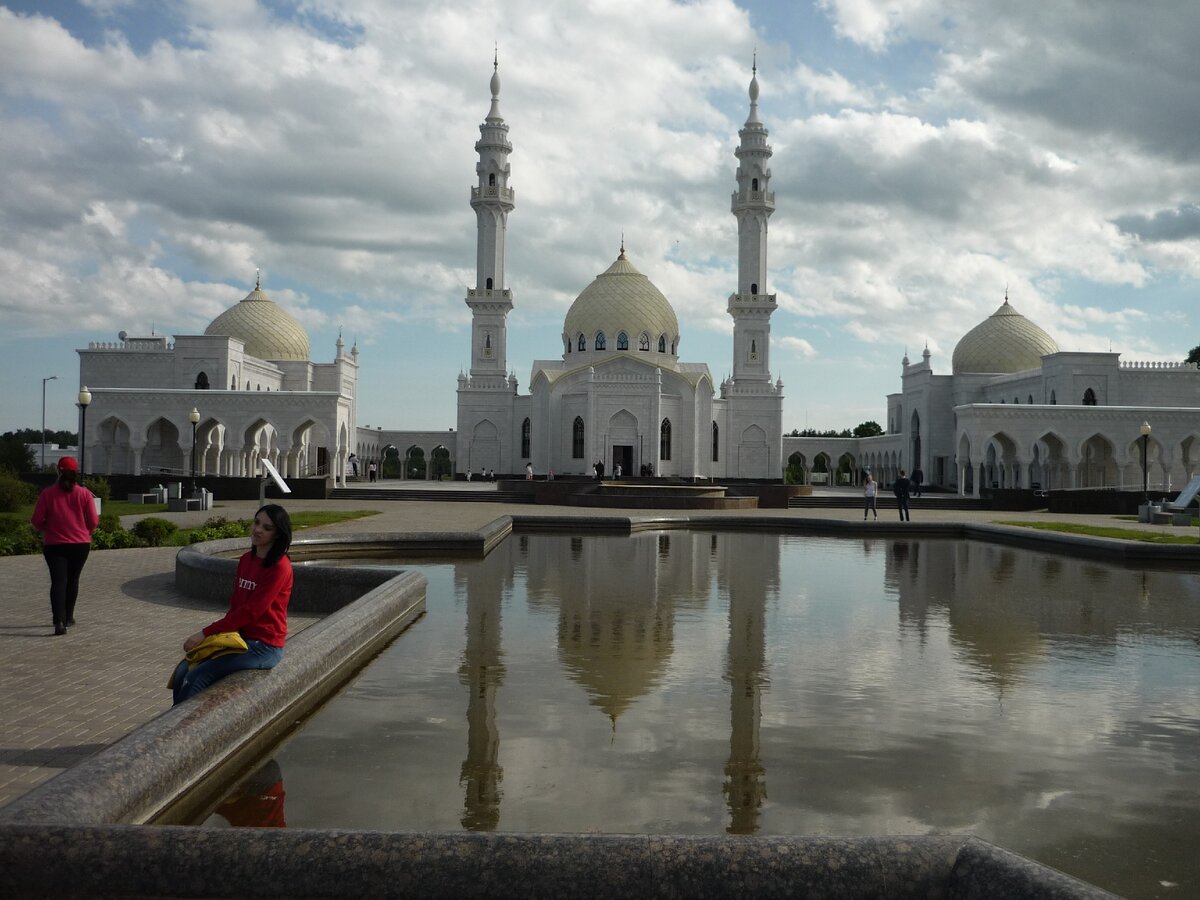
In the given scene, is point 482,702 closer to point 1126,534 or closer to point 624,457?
point 1126,534

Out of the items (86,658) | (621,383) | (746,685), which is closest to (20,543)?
(86,658)

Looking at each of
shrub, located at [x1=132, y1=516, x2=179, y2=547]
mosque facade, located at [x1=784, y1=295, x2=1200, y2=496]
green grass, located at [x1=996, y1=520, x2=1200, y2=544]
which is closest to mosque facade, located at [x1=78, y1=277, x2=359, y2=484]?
shrub, located at [x1=132, y1=516, x2=179, y2=547]

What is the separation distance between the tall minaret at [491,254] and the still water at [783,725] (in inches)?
1480

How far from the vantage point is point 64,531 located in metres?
7.34

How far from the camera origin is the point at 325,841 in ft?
9.95

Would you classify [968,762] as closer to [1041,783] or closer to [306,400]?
[1041,783]

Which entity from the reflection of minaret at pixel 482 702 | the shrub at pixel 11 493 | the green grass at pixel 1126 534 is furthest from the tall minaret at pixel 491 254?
the reflection of minaret at pixel 482 702

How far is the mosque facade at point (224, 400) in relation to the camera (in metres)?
37.5

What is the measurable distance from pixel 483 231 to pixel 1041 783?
43567 mm

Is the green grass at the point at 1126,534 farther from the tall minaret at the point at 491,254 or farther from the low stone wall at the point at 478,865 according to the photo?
the tall minaret at the point at 491,254

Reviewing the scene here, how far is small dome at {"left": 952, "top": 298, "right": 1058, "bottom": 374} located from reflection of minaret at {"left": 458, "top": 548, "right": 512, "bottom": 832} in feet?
137

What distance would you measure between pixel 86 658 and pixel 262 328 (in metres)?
43.8

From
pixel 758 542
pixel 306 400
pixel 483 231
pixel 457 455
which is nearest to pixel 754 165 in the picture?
pixel 483 231

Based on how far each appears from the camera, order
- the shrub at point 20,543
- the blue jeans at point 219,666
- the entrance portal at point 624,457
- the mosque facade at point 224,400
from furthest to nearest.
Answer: the entrance portal at point 624,457
the mosque facade at point 224,400
the shrub at point 20,543
the blue jeans at point 219,666
